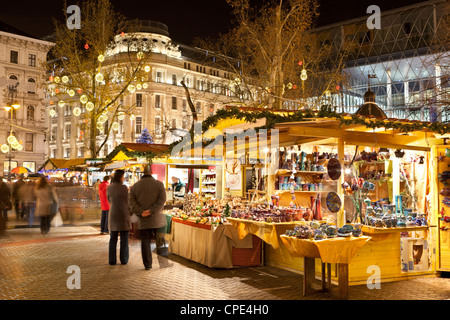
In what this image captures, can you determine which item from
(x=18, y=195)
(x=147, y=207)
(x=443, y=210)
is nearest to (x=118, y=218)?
(x=147, y=207)

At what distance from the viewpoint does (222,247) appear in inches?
329

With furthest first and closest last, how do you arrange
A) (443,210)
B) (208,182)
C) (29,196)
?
(29,196) → (208,182) → (443,210)

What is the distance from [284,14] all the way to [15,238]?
45.7 ft

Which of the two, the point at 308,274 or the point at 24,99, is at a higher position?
the point at 24,99

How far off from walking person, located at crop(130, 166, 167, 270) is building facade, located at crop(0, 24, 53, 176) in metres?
41.0

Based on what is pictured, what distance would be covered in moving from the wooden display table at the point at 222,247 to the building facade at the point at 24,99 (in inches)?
1618

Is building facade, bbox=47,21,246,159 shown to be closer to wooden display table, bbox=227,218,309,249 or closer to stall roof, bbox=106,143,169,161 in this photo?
stall roof, bbox=106,143,169,161

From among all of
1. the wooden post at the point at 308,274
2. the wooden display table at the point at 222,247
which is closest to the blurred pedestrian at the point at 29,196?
the wooden display table at the point at 222,247

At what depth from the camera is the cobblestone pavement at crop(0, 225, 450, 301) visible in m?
6.34

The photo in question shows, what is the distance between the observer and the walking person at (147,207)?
810 centimetres

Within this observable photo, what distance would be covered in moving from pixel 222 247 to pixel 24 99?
147ft

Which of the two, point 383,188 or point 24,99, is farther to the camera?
point 24,99

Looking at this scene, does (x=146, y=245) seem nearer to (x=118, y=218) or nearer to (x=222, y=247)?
(x=118, y=218)
